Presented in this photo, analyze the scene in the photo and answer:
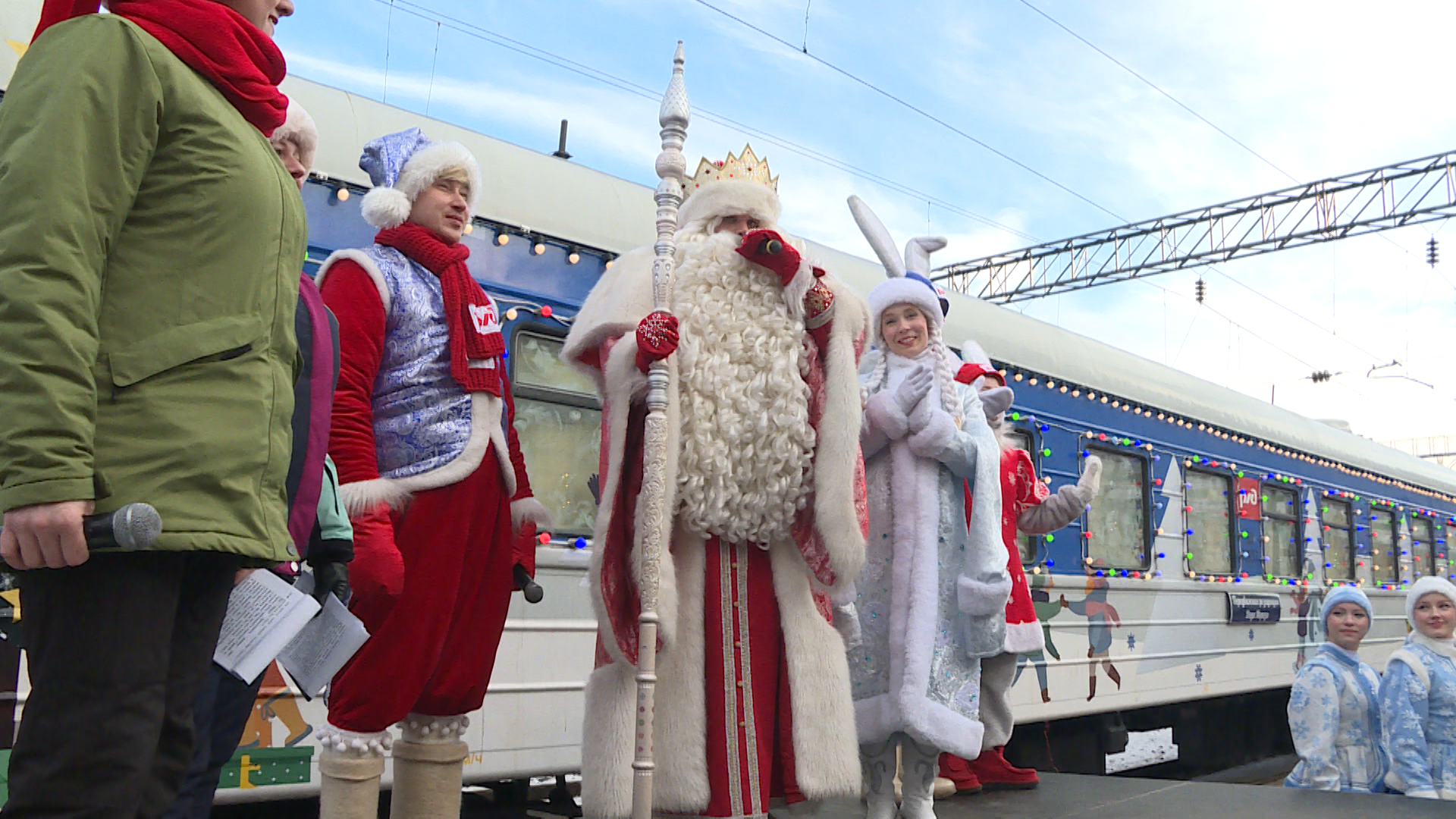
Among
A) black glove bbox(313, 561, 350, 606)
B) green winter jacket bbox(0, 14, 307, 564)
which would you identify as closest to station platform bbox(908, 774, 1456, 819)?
black glove bbox(313, 561, 350, 606)

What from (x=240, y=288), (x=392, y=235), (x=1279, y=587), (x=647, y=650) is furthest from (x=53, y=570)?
(x=1279, y=587)

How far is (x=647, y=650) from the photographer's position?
8.53 ft

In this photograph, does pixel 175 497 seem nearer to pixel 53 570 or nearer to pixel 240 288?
pixel 53 570

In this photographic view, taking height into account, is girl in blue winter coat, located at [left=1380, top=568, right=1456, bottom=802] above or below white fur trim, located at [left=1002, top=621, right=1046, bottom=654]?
below

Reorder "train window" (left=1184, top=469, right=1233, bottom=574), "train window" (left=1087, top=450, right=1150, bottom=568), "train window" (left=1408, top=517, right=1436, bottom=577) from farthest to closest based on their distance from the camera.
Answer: "train window" (left=1408, top=517, right=1436, bottom=577) < "train window" (left=1184, top=469, right=1233, bottom=574) < "train window" (left=1087, top=450, right=1150, bottom=568)

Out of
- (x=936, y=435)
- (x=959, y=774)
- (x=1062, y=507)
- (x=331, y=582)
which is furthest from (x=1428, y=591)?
(x=331, y=582)

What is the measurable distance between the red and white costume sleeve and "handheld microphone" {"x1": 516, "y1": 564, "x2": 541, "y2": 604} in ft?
0.09

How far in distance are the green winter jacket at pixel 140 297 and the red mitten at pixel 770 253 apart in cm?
141

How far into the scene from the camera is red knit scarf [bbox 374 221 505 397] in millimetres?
2795

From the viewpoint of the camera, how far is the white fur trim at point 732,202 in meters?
3.10

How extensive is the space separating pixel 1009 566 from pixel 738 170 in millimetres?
1981

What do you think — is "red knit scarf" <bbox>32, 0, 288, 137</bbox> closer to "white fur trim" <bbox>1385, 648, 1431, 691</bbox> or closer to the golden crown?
the golden crown

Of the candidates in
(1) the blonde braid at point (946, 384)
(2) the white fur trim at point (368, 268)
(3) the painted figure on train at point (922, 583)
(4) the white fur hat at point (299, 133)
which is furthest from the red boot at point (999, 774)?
(4) the white fur hat at point (299, 133)

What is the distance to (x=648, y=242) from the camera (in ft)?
15.4
